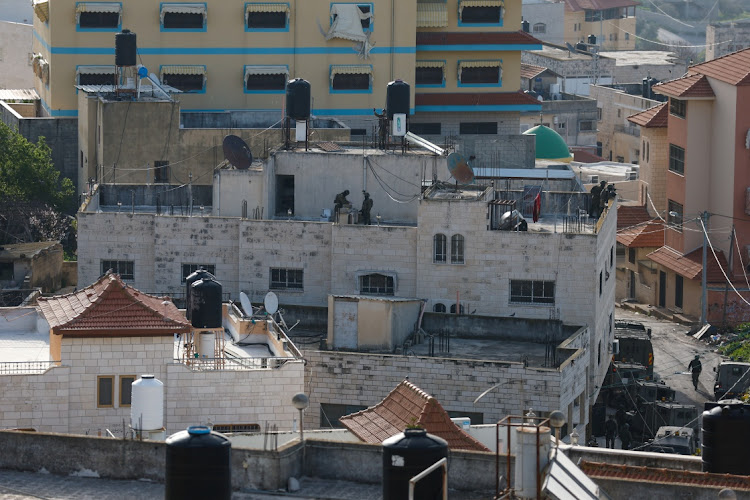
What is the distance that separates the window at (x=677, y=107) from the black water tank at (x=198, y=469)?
188 feet

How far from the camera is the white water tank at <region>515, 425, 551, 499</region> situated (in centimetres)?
2998

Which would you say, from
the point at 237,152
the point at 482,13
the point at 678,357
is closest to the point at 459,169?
the point at 237,152

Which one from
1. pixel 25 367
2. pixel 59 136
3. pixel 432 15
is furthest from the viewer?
pixel 432 15

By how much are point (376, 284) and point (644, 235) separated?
29.2 metres

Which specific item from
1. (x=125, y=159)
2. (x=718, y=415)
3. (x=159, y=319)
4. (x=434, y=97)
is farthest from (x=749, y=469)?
(x=434, y=97)

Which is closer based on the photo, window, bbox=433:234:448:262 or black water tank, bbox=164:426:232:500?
black water tank, bbox=164:426:232:500

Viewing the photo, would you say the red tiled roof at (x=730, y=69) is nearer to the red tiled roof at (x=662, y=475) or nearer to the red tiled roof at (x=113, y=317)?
the red tiled roof at (x=113, y=317)

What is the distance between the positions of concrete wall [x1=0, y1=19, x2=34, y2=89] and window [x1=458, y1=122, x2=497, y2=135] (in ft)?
116

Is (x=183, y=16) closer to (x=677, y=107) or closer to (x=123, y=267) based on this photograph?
(x=677, y=107)

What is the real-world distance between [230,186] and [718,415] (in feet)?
109

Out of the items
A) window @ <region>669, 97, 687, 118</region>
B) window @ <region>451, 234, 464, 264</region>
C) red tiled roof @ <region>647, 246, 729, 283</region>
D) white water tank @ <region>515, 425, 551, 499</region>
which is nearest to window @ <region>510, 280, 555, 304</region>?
window @ <region>451, 234, 464, 264</region>

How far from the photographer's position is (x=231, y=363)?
49312 mm

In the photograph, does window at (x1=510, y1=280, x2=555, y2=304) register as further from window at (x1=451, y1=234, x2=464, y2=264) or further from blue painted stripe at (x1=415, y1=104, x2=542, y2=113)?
blue painted stripe at (x1=415, y1=104, x2=542, y2=113)

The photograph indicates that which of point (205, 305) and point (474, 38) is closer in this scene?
point (205, 305)
